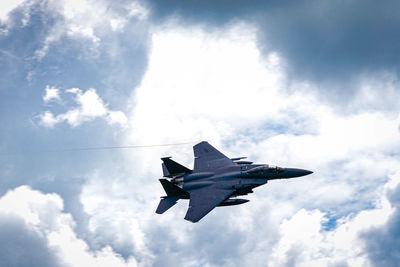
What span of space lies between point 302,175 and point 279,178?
12.4ft

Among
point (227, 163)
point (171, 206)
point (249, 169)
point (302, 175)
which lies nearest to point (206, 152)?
point (227, 163)

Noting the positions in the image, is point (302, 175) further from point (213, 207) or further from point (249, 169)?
point (213, 207)

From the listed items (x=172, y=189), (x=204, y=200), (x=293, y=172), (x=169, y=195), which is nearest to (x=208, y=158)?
(x=172, y=189)

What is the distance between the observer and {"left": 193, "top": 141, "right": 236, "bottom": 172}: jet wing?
185 feet

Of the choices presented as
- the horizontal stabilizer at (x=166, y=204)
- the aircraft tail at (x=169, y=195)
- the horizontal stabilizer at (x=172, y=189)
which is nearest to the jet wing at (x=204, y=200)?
the horizontal stabilizer at (x=172, y=189)

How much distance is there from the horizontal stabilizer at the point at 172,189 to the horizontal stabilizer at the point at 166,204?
0.66 meters

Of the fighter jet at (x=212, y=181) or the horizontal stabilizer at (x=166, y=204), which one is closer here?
the fighter jet at (x=212, y=181)

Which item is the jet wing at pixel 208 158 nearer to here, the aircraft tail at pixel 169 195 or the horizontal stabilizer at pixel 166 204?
the aircraft tail at pixel 169 195

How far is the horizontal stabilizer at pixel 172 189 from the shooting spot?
165 ft

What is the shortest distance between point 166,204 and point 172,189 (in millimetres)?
2471

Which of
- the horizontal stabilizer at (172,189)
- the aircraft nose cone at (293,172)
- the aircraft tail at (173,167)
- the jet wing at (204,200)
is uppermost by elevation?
the aircraft tail at (173,167)

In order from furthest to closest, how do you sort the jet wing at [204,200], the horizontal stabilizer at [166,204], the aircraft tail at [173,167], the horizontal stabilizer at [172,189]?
the aircraft tail at [173,167] < the horizontal stabilizer at [172,189] < the horizontal stabilizer at [166,204] < the jet wing at [204,200]

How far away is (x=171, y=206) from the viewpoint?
5022 centimetres

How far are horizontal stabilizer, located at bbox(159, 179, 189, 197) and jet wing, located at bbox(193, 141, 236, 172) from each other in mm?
6080
